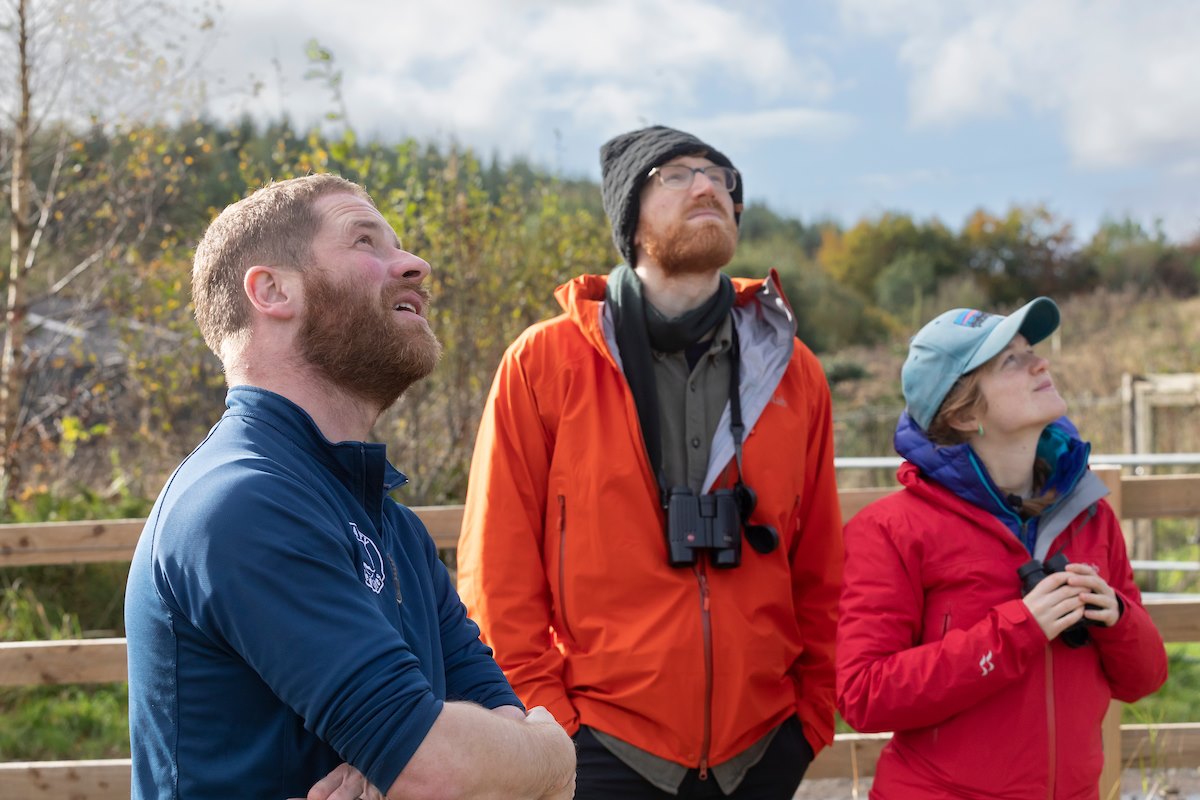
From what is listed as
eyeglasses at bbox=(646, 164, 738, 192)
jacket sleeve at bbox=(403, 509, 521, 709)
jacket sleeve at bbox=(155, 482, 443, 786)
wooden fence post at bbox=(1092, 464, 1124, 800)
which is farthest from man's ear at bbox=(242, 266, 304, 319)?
wooden fence post at bbox=(1092, 464, 1124, 800)

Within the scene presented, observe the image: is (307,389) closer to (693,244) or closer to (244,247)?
(244,247)

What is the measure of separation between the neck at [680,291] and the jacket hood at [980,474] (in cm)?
64

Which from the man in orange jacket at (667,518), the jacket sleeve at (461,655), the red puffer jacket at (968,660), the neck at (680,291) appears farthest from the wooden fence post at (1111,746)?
the jacket sleeve at (461,655)

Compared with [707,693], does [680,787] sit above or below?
below

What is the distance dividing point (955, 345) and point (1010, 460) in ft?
1.05

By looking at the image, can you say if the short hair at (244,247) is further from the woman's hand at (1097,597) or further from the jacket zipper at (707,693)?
the woman's hand at (1097,597)

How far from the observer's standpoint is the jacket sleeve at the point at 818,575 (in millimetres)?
2945

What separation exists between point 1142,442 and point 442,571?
926 cm

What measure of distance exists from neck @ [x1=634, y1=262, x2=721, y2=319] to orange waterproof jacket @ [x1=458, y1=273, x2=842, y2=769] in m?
0.16

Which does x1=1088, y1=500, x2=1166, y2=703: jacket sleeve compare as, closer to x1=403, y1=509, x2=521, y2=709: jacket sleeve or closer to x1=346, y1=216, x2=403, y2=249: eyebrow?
x1=403, y1=509, x2=521, y2=709: jacket sleeve

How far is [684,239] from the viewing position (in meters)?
3.00

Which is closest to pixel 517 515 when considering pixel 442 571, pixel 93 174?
pixel 442 571

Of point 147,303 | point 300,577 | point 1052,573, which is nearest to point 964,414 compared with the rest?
point 1052,573

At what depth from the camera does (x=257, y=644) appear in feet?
4.75
